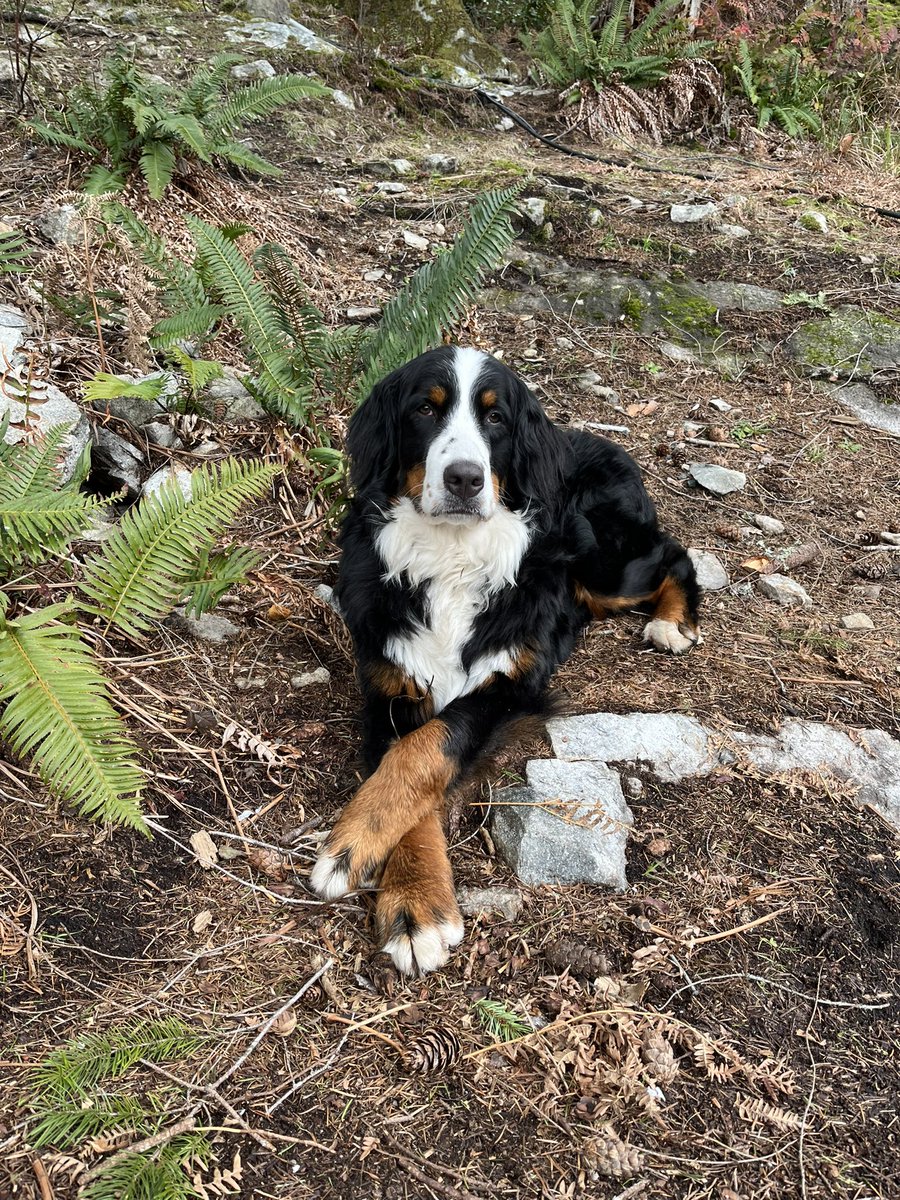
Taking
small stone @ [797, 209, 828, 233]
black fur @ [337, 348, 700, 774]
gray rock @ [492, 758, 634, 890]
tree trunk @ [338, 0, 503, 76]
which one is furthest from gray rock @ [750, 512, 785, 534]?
tree trunk @ [338, 0, 503, 76]

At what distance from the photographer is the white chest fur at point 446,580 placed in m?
3.31

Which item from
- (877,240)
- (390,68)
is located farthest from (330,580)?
(390,68)

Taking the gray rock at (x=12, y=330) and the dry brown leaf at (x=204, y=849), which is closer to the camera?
the dry brown leaf at (x=204, y=849)

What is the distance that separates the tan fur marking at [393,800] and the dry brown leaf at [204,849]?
1.10ft

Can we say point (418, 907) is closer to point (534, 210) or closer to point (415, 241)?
point (415, 241)

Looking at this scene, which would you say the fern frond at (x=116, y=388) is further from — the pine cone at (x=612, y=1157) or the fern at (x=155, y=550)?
→ the pine cone at (x=612, y=1157)

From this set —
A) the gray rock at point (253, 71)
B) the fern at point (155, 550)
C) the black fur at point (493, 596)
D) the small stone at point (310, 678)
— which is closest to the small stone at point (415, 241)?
the gray rock at point (253, 71)

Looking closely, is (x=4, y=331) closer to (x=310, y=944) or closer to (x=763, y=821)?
(x=310, y=944)

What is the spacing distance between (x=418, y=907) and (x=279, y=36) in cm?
863

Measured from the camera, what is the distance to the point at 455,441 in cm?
304

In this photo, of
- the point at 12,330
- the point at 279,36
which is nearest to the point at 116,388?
the point at 12,330

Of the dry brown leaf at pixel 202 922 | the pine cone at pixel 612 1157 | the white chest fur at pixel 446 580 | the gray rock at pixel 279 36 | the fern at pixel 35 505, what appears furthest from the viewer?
the gray rock at pixel 279 36

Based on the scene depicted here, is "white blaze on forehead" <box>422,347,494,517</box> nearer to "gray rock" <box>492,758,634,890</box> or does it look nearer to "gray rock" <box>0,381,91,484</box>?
"gray rock" <box>492,758,634,890</box>

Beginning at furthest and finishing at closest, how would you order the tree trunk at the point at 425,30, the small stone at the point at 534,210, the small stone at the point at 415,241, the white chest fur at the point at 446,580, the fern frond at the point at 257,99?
1. the tree trunk at the point at 425,30
2. the small stone at the point at 534,210
3. the small stone at the point at 415,241
4. the fern frond at the point at 257,99
5. the white chest fur at the point at 446,580
